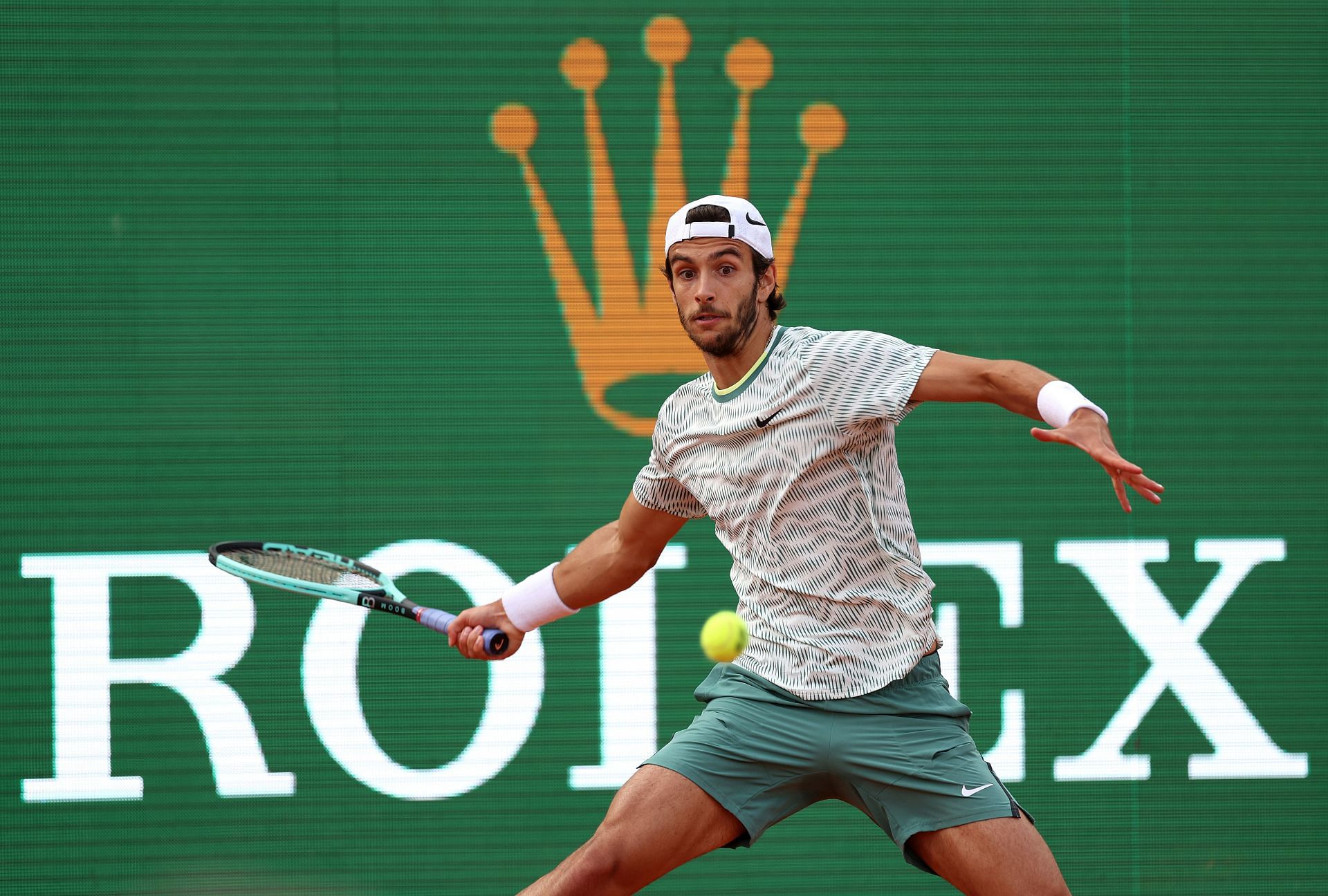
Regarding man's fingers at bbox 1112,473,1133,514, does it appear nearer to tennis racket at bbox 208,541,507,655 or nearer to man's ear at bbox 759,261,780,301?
man's ear at bbox 759,261,780,301

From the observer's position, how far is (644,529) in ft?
11.7

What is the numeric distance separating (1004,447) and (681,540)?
112 cm

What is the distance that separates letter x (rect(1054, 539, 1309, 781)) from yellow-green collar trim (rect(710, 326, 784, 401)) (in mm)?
1910

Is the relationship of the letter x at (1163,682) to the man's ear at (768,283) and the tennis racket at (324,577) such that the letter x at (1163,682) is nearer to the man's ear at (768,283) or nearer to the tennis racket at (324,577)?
the man's ear at (768,283)

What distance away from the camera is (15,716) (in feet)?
15.4

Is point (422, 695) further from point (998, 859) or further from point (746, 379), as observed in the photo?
point (998, 859)

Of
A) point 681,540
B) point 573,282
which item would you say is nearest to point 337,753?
point 681,540

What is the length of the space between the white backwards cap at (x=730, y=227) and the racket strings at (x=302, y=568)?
A: 4.05 feet

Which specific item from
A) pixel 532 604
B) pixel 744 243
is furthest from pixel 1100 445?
pixel 532 604

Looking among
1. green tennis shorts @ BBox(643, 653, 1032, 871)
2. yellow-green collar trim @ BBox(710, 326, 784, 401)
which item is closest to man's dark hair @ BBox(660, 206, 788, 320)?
yellow-green collar trim @ BBox(710, 326, 784, 401)

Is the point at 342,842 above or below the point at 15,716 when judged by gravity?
below

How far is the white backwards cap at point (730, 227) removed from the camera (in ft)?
11.1

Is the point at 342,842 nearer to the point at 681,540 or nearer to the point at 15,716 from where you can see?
the point at 15,716

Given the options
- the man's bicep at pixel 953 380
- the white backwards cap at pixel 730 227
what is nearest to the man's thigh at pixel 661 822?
the man's bicep at pixel 953 380
